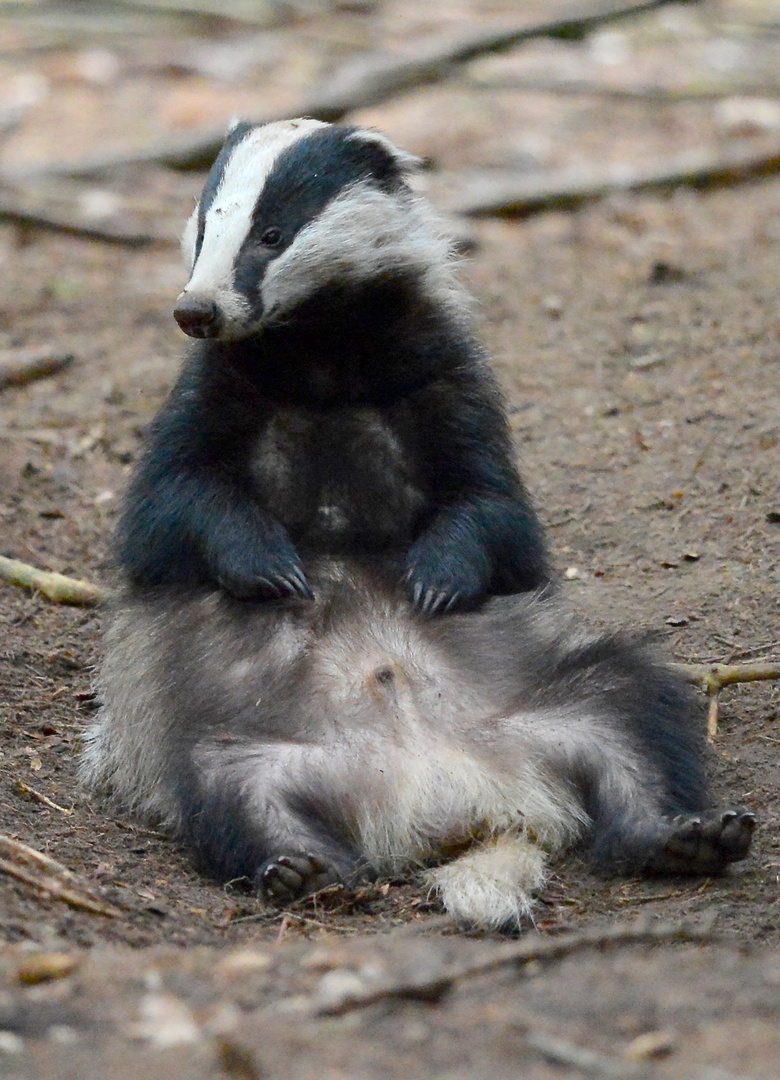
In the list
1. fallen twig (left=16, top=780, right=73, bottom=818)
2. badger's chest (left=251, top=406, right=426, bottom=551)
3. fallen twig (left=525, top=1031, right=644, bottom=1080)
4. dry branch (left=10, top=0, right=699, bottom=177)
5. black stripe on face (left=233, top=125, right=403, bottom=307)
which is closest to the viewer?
fallen twig (left=525, top=1031, right=644, bottom=1080)

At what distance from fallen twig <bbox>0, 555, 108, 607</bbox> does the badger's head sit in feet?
4.98

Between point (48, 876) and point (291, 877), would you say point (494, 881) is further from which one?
point (48, 876)

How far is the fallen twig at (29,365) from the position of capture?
7.69 metres

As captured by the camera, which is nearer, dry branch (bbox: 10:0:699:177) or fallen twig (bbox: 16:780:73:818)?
fallen twig (bbox: 16:780:73:818)

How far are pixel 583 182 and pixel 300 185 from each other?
19.0 feet

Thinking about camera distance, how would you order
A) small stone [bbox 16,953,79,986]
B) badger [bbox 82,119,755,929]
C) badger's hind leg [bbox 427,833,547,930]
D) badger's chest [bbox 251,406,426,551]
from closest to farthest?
small stone [bbox 16,953,79,986] < badger's hind leg [bbox 427,833,547,930] < badger [bbox 82,119,755,929] < badger's chest [bbox 251,406,426,551]

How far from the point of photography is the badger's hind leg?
355cm

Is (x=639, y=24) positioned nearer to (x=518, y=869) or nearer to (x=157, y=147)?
(x=157, y=147)

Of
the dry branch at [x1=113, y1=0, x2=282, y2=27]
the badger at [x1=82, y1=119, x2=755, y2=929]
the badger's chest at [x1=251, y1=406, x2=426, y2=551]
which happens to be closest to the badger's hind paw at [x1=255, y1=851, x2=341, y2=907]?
the badger at [x1=82, y1=119, x2=755, y2=929]

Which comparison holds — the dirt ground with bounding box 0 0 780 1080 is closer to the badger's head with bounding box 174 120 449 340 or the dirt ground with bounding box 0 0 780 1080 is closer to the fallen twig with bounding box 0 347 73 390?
the fallen twig with bounding box 0 347 73 390

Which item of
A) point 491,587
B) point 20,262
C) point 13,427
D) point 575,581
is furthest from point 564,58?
point 491,587

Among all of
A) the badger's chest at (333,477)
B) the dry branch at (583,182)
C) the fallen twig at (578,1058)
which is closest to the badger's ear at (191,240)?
the badger's chest at (333,477)

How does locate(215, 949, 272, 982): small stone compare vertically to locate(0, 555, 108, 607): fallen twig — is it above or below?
above

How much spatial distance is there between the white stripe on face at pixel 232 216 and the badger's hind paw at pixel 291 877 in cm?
151
